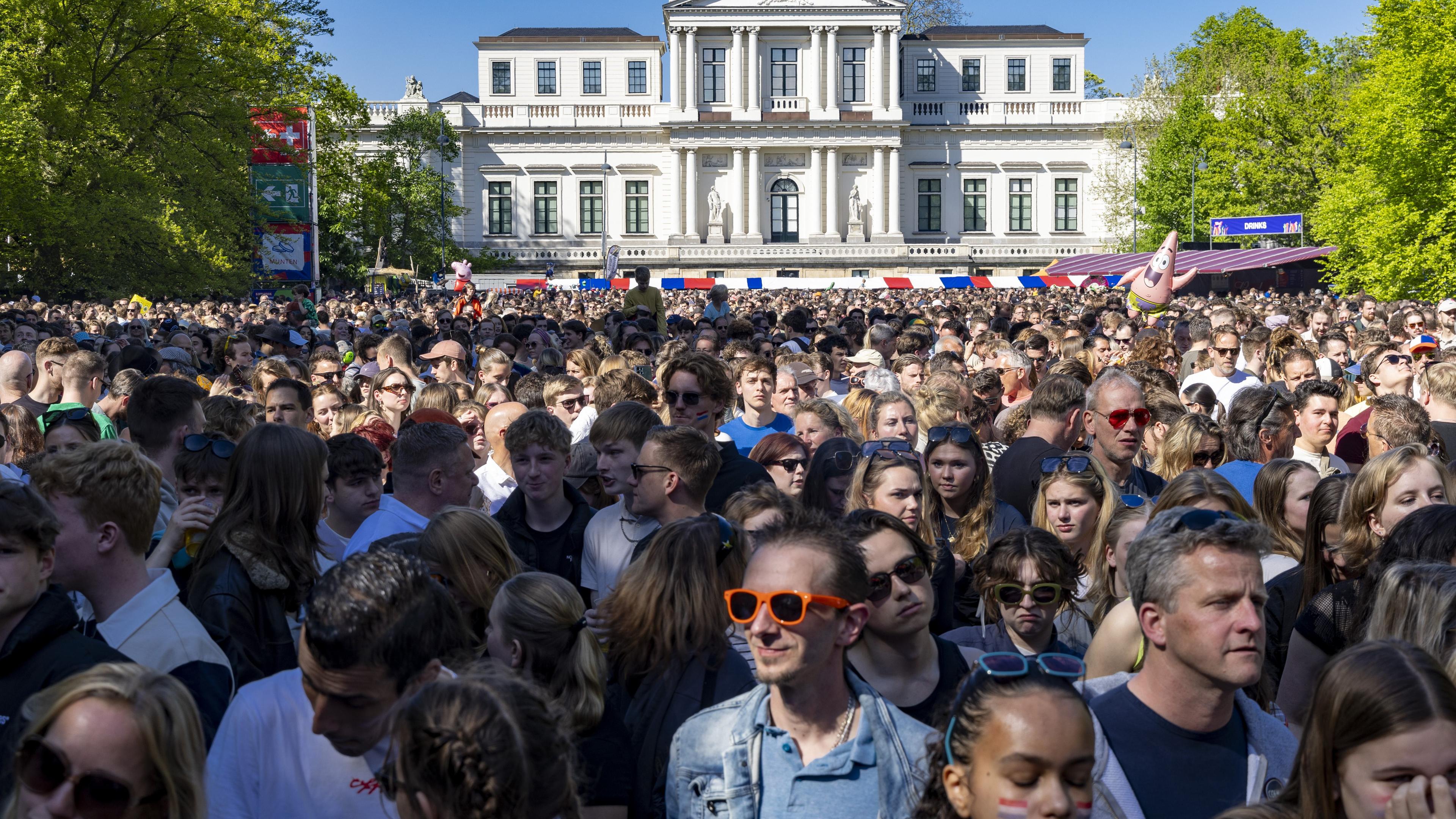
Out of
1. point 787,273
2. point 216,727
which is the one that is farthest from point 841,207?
point 216,727

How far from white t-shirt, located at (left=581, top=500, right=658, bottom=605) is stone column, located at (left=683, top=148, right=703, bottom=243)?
69523 millimetres

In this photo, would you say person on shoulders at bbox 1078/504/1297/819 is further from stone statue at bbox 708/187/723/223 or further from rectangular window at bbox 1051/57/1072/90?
rectangular window at bbox 1051/57/1072/90

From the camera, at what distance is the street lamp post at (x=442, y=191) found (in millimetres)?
60803

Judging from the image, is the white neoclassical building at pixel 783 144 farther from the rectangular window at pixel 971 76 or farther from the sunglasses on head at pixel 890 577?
the sunglasses on head at pixel 890 577

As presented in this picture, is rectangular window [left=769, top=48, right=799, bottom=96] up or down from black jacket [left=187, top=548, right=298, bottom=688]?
up

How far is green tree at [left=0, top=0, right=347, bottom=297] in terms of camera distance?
91.9 feet

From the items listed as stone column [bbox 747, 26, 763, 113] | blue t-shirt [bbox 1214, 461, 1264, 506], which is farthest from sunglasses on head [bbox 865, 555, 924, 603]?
stone column [bbox 747, 26, 763, 113]

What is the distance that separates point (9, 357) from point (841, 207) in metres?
68.2

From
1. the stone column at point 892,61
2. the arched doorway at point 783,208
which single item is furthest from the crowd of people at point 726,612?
the stone column at point 892,61

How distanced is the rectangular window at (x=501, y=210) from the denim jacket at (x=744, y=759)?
76591 millimetres

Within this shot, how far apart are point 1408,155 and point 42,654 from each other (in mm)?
29473

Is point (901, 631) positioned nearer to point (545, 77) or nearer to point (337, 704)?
point (337, 704)

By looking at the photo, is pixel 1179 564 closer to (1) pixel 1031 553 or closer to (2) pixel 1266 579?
(1) pixel 1031 553

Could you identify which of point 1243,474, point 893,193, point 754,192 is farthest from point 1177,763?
point 893,193
